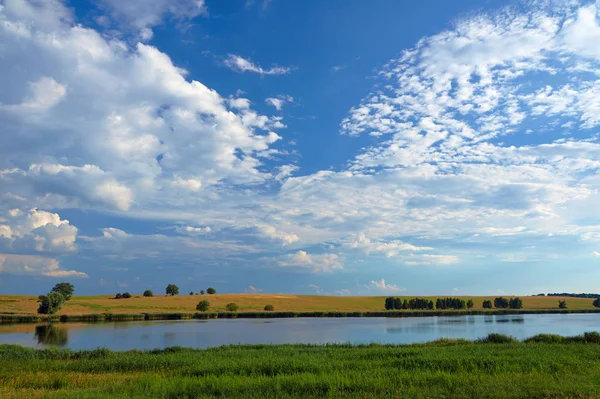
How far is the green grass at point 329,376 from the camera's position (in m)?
13.9

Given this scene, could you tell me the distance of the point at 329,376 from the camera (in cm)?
1634

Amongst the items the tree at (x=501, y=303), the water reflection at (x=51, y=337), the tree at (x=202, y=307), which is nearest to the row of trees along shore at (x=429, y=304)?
the tree at (x=501, y=303)

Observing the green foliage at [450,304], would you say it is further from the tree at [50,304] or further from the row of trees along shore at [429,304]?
the tree at [50,304]

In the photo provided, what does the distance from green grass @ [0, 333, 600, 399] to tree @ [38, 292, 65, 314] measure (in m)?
58.5

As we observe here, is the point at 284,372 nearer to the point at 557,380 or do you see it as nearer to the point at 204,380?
the point at 204,380

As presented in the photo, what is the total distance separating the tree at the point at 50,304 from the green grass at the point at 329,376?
58.5 metres

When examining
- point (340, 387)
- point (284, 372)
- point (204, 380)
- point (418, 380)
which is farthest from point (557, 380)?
point (204, 380)

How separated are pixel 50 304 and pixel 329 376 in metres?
77.5

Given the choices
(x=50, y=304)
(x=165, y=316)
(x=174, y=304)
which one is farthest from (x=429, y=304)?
(x=50, y=304)

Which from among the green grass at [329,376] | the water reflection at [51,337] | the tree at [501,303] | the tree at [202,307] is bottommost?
the tree at [501,303]

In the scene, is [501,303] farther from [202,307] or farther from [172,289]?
[172,289]

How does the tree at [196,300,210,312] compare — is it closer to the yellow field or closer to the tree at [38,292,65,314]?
the yellow field

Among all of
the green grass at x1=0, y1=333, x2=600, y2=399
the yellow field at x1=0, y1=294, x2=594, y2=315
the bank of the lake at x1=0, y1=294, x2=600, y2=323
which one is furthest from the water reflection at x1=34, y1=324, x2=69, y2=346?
the yellow field at x1=0, y1=294, x2=594, y2=315

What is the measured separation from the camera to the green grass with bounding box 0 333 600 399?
545 inches
